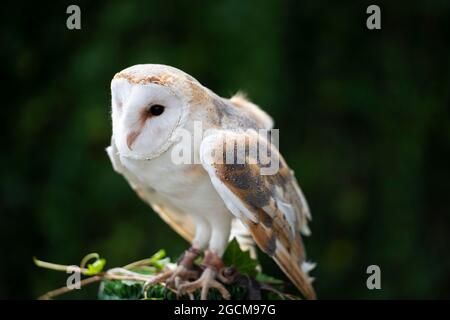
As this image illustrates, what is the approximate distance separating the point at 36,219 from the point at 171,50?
80cm

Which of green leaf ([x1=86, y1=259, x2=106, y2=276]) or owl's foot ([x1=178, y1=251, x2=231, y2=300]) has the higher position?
green leaf ([x1=86, y1=259, x2=106, y2=276])

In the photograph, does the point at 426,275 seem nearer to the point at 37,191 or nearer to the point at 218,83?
the point at 218,83

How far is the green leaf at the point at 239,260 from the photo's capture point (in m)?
1.38

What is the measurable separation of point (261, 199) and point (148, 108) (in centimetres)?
27

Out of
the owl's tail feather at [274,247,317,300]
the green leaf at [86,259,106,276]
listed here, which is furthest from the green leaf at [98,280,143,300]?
the owl's tail feather at [274,247,317,300]

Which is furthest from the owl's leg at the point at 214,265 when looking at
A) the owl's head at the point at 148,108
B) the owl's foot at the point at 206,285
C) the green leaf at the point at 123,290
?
the owl's head at the point at 148,108

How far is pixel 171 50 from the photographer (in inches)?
92.6

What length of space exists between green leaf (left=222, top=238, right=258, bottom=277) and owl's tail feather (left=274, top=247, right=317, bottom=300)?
10cm

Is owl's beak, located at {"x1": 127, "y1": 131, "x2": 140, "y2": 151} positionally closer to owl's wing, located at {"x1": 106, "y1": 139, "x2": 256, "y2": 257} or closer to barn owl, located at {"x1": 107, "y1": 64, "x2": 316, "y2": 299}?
barn owl, located at {"x1": 107, "y1": 64, "x2": 316, "y2": 299}

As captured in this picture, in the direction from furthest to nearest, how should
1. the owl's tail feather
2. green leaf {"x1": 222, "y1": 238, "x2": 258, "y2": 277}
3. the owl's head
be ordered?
green leaf {"x1": 222, "y1": 238, "x2": 258, "y2": 277}
the owl's tail feather
the owl's head

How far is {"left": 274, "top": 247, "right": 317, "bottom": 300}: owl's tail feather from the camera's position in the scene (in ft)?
4.16

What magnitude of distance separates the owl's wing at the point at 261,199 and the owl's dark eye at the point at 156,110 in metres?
0.09

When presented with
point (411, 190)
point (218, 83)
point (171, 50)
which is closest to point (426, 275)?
point (411, 190)

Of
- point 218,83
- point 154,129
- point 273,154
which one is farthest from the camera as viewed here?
Answer: point 218,83
